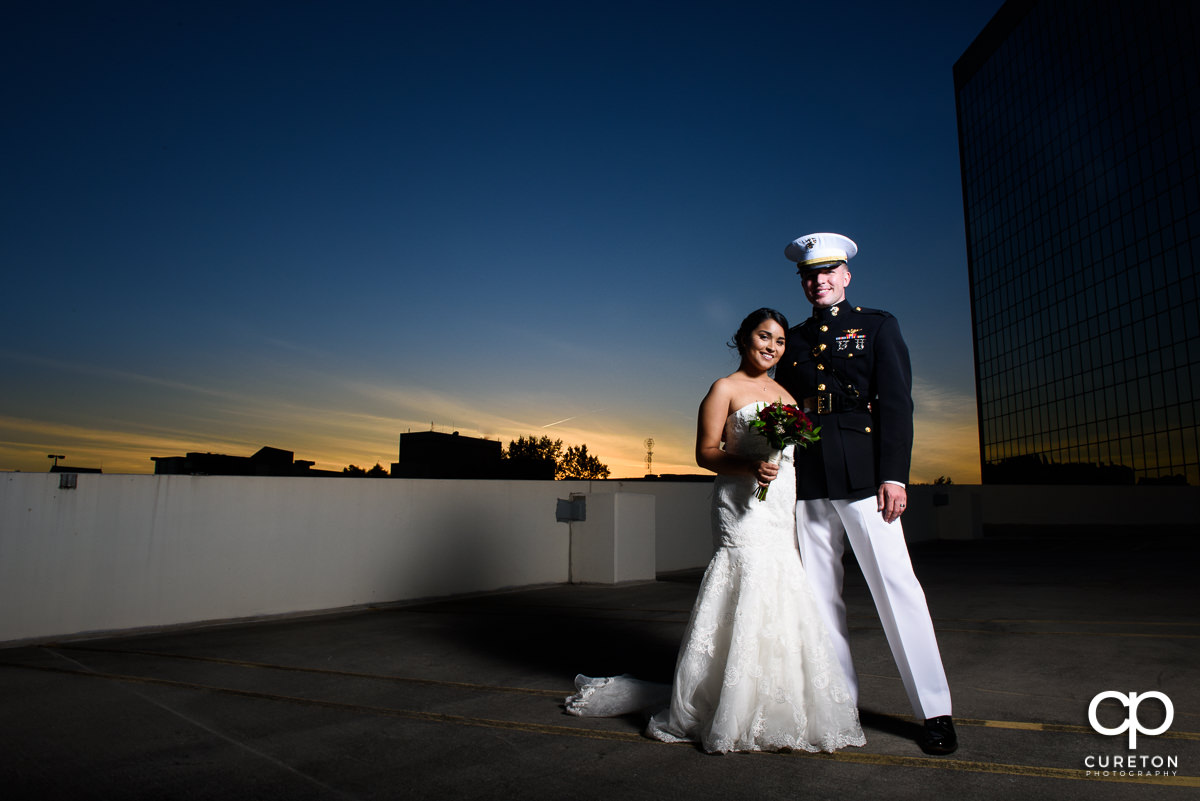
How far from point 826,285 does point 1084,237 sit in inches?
2216

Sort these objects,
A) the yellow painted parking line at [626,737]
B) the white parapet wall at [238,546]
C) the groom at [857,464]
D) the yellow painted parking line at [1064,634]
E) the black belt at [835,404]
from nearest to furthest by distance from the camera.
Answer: the yellow painted parking line at [626,737] → the groom at [857,464] → the black belt at [835,404] → the yellow painted parking line at [1064,634] → the white parapet wall at [238,546]

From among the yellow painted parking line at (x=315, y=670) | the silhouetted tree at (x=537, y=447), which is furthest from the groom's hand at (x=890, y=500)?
the silhouetted tree at (x=537, y=447)

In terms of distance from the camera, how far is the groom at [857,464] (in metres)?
2.93

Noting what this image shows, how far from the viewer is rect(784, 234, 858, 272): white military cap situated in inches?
129

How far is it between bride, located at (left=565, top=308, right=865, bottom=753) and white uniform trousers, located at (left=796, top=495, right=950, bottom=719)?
0.12 m

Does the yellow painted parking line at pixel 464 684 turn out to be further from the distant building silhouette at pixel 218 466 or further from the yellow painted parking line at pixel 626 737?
the distant building silhouette at pixel 218 466

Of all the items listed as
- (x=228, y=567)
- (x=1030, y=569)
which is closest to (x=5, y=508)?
(x=228, y=567)

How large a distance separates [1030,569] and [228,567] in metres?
9.59

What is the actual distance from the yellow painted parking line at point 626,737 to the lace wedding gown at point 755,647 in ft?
0.39

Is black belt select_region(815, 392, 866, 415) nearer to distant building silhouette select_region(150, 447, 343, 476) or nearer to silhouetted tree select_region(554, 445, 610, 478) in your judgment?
distant building silhouette select_region(150, 447, 343, 476)

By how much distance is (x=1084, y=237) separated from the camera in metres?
49.5

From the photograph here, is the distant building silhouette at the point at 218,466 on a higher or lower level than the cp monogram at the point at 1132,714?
higher

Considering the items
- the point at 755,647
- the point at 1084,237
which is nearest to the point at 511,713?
the point at 755,647

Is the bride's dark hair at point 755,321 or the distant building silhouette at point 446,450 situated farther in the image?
the distant building silhouette at point 446,450
